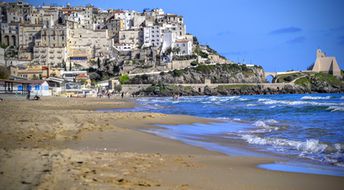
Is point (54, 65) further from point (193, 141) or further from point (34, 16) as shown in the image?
point (193, 141)

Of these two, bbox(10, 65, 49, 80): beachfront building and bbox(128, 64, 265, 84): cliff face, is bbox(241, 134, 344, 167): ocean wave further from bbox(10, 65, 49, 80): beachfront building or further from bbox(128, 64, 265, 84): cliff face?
bbox(128, 64, 265, 84): cliff face

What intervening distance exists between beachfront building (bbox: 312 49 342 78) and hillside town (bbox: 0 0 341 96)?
22.0 metres

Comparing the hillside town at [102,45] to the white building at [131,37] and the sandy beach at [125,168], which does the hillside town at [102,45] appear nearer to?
the white building at [131,37]

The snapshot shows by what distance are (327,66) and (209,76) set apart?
5655 centimetres

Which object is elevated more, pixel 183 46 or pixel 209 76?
pixel 183 46

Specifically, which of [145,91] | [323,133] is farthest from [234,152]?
[145,91]

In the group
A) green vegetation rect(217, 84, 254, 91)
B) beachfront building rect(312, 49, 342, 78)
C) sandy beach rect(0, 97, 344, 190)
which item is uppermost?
beachfront building rect(312, 49, 342, 78)

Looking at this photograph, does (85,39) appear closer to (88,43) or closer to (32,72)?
(88,43)

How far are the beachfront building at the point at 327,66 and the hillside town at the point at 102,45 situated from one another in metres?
22.0

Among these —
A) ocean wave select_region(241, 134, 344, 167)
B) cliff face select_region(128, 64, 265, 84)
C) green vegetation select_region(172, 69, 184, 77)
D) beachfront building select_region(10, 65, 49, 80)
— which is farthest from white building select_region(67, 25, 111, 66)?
ocean wave select_region(241, 134, 344, 167)

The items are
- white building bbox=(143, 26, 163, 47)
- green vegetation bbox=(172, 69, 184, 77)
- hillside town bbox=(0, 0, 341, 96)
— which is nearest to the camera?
hillside town bbox=(0, 0, 341, 96)

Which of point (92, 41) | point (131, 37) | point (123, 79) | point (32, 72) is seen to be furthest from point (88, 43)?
point (32, 72)

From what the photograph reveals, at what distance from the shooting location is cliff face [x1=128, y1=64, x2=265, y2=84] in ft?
307

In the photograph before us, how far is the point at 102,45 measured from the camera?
4119 inches
